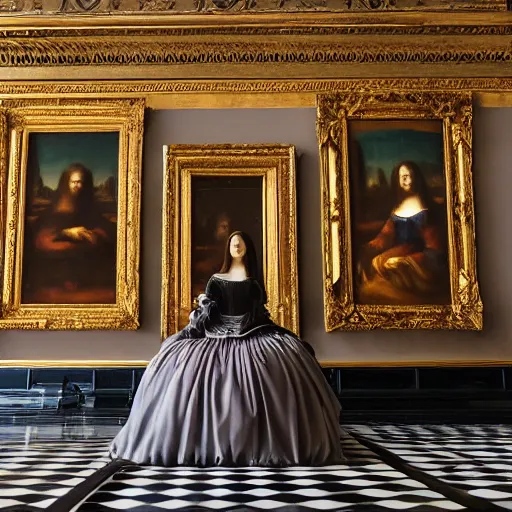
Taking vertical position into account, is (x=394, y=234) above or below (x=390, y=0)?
below

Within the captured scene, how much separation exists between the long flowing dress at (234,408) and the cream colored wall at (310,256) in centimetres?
319

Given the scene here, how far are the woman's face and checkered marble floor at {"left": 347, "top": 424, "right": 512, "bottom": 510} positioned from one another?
6.99 ft

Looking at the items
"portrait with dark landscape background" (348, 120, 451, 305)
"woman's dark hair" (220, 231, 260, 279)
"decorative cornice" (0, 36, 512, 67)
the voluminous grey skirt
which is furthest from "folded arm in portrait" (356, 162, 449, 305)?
the voluminous grey skirt

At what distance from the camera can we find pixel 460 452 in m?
5.58

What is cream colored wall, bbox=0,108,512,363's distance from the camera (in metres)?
8.44

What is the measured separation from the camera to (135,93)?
8.98 metres

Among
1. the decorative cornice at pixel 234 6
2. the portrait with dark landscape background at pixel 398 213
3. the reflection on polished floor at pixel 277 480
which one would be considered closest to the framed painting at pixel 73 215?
the decorative cornice at pixel 234 6

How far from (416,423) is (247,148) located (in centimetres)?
406

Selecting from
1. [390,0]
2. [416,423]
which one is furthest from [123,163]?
[416,423]

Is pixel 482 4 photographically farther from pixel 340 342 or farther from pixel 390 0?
pixel 340 342

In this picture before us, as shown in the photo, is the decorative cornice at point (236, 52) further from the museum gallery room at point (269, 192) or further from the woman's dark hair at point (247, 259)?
the woman's dark hair at point (247, 259)

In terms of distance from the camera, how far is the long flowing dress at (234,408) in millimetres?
4777

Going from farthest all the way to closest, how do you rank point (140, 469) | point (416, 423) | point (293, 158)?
point (293, 158) < point (416, 423) < point (140, 469)

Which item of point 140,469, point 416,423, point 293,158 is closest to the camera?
point 140,469
